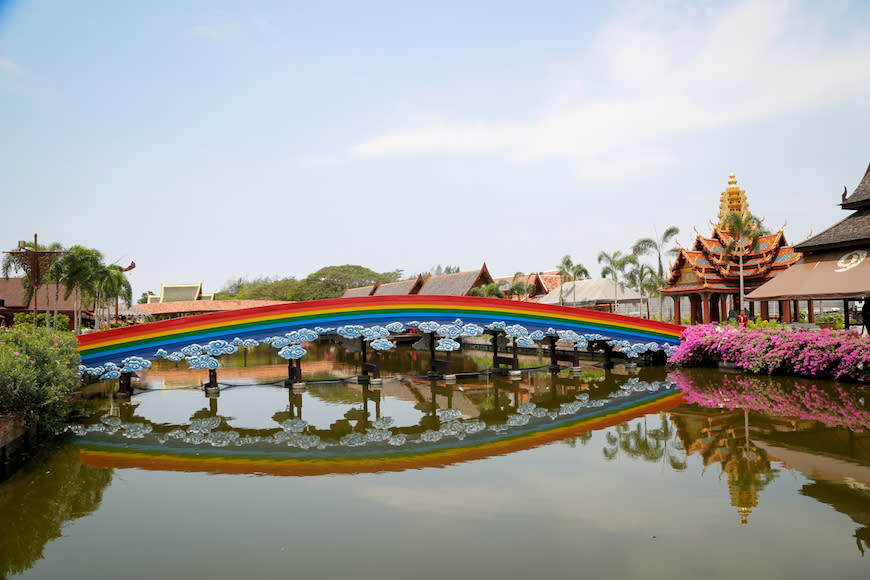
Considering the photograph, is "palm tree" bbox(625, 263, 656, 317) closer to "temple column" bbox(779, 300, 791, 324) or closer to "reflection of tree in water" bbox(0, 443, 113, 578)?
"temple column" bbox(779, 300, 791, 324)

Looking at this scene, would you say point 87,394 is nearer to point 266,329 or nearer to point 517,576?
point 266,329

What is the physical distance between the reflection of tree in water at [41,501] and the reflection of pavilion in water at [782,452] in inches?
299

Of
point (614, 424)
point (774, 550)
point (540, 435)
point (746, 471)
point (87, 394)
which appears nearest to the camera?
point (774, 550)

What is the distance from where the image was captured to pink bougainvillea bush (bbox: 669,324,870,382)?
621 inches

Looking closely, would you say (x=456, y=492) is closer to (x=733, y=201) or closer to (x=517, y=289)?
(x=733, y=201)

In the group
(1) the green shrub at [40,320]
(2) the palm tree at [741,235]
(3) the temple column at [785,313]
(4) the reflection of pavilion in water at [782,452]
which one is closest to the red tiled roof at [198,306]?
(1) the green shrub at [40,320]

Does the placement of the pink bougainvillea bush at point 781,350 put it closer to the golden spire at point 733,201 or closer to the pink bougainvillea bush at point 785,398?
the pink bougainvillea bush at point 785,398

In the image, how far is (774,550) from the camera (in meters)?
5.53

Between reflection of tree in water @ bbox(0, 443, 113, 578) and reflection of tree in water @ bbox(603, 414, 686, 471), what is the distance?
743cm

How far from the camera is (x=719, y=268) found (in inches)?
1120

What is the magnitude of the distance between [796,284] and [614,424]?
36.6ft

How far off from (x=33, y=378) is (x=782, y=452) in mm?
12165

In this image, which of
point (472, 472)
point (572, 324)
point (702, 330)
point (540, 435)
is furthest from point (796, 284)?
point (472, 472)

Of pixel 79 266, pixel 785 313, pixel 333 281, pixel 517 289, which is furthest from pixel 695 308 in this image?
pixel 333 281
